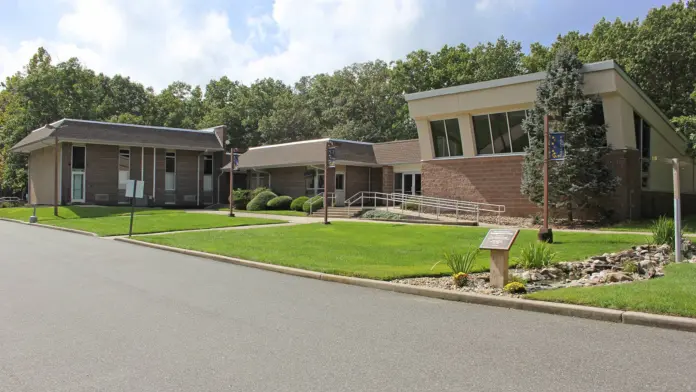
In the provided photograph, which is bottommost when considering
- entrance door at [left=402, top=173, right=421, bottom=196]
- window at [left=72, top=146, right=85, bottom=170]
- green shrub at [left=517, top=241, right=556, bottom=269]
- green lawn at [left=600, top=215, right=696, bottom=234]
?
green shrub at [left=517, top=241, right=556, bottom=269]

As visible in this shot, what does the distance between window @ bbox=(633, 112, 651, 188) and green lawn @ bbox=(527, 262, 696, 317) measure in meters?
19.3

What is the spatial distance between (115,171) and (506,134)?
2983cm

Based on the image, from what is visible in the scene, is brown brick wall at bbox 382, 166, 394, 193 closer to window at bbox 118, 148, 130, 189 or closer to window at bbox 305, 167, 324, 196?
window at bbox 305, 167, 324, 196

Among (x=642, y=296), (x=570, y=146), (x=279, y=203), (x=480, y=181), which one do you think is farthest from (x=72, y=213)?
(x=642, y=296)

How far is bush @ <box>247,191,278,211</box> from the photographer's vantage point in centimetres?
3810

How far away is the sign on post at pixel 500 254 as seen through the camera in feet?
31.0

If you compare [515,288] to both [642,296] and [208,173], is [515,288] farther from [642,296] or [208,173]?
[208,173]

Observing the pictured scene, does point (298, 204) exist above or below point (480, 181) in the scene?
below

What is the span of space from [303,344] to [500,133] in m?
24.2

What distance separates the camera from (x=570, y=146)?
2352 centimetres

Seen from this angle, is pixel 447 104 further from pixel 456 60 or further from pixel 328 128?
pixel 328 128

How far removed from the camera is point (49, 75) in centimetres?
5497

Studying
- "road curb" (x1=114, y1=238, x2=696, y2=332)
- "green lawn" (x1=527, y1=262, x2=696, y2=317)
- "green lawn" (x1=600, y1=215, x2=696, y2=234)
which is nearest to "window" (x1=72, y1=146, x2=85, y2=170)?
"road curb" (x1=114, y1=238, x2=696, y2=332)

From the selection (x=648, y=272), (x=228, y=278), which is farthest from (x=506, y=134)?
(x=228, y=278)
